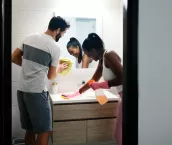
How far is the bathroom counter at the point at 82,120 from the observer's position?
222cm

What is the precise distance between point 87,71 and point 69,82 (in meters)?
0.26

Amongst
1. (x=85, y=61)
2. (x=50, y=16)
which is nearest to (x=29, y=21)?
(x=50, y=16)

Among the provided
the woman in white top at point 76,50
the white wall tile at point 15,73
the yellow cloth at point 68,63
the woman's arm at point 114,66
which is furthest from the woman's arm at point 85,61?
the white wall tile at point 15,73

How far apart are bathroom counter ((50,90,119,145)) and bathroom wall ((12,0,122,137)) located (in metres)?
0.42

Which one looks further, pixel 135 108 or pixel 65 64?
pixel 65 64

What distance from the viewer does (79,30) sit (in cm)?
260
